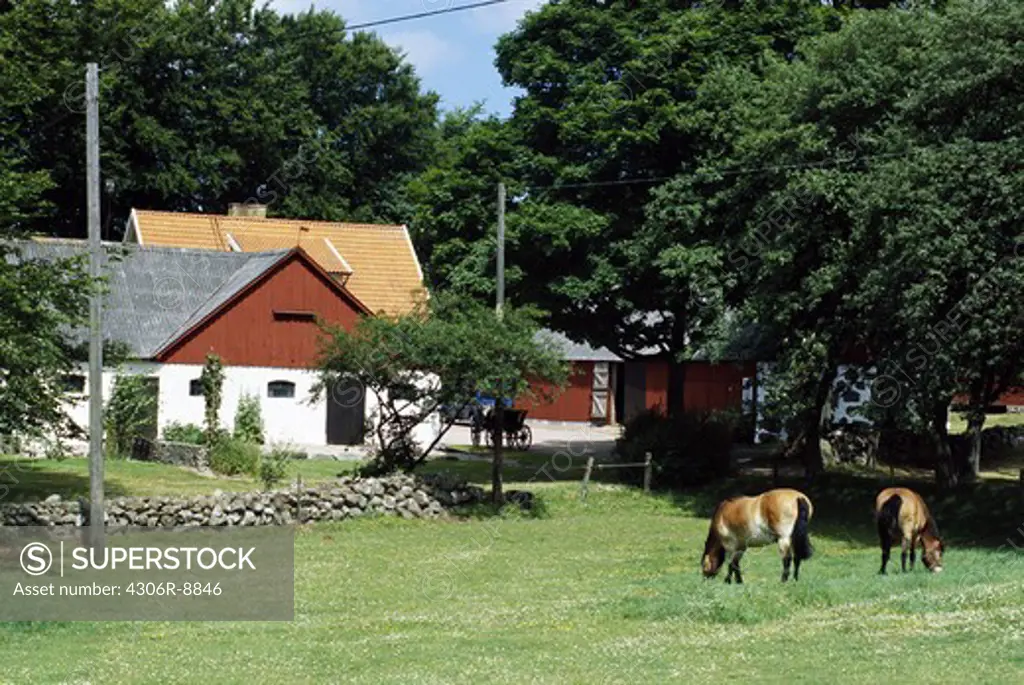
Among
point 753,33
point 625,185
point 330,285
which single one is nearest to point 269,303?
point 330,285

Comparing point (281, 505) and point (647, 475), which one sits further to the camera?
point (647, 475)

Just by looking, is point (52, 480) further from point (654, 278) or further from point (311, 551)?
point (654, 278)

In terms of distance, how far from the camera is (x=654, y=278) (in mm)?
42781

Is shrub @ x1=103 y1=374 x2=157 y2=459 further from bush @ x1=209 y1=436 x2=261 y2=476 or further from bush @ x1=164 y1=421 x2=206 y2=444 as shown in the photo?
bush @ x1=209 y1=436 x2=261 y2=476

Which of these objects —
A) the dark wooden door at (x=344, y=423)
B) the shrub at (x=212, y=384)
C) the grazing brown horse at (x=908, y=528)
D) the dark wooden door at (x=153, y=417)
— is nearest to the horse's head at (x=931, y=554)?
the grazing brown horse at (x=908, y=528)

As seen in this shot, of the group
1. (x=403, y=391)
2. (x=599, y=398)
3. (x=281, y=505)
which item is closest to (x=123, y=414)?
(x=403, y=391)

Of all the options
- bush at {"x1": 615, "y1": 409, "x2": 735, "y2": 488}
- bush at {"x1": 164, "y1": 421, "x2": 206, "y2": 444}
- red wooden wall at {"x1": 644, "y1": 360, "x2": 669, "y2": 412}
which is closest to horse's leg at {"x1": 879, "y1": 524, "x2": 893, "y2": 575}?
bush at {"x1": 615, "y1": 409, "x2": 735, "y2": 488}

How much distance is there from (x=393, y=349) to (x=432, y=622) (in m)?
16.5

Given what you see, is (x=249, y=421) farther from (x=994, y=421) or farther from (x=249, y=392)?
(x=994, y=421)

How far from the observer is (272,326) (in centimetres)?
4856

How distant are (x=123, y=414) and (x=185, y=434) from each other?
2118 mm

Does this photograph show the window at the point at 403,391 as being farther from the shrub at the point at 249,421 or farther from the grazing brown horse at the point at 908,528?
the grazing brown horse at the point at 908,528

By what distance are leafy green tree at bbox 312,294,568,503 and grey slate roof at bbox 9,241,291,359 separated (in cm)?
1248

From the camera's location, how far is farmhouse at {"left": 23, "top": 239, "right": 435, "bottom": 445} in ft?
153
